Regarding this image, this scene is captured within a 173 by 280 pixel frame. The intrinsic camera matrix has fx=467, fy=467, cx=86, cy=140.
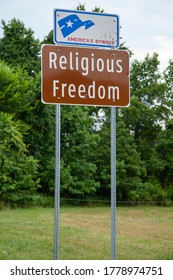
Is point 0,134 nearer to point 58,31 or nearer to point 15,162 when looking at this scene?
point 15,162

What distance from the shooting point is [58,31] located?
193 inches

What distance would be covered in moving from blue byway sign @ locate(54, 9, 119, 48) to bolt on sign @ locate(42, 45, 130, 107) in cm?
9

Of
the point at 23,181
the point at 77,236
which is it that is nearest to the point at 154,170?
the point at 23,181

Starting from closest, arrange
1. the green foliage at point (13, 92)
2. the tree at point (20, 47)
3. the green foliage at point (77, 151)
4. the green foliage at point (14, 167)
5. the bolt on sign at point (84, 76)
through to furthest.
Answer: the bolt on sign at point (84, 76) < the green foliage at point (14, 167) < the green foliage at point (13, 92) < the green foliage at point (77, 151) < the tree at point (20, 47)

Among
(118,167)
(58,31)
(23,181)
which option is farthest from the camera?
(118,167)

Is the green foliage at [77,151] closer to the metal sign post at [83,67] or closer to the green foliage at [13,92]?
the green foliage at [13,92]

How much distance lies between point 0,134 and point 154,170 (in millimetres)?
11598

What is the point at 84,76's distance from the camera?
4.96 meters

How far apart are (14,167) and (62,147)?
4.91 metres

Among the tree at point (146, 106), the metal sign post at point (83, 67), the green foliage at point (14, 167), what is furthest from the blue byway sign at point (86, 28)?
the tree at point (146, 106)

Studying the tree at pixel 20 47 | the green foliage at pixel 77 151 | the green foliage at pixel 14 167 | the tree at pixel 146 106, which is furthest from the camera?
the tree at pixel 146 106

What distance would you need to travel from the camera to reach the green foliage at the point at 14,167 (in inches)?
741

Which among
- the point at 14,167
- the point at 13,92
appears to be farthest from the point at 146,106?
the point at 14,167

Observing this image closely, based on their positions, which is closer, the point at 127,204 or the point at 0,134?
the point at 0,134
